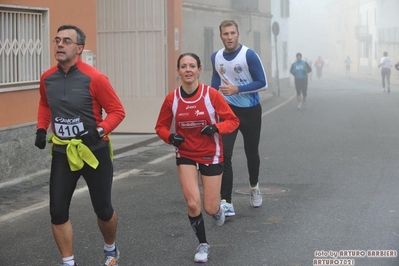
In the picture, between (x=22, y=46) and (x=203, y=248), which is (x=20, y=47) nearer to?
(x=22, y=46)

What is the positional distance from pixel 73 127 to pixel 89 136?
0.15 meters

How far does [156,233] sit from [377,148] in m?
7.00

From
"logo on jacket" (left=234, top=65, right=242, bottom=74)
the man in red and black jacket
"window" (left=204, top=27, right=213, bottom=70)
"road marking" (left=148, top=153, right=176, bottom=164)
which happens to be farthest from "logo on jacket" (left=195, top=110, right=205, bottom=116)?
"window" (left=204, top=27, right=213, bottom=70)

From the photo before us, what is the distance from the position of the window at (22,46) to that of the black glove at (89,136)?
18.3ft

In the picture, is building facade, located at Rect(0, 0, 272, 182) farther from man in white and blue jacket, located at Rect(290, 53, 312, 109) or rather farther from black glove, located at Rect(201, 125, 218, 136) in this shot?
black glove, located at Rect(201, 125, 218, 136)

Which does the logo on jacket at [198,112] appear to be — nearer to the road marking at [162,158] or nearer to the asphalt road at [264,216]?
the asphalt road at [264,216]

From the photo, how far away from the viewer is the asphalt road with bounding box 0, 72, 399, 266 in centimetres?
648

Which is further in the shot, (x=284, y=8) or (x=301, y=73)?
(x=284, y=8)

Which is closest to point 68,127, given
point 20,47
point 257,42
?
point 20,47

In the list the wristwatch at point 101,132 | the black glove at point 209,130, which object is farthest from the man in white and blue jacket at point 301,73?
the wristwatch at point 101,132

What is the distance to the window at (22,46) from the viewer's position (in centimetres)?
1116

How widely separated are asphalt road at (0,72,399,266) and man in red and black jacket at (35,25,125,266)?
2.22 ft

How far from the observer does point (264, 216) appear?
7992 millimetres

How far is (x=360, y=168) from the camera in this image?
11102mm
